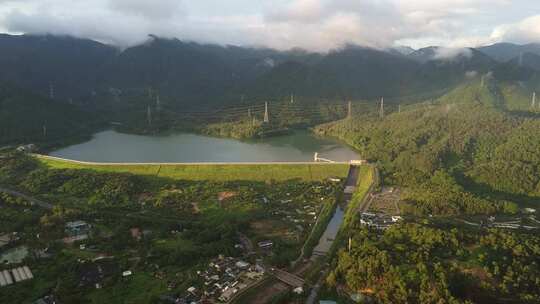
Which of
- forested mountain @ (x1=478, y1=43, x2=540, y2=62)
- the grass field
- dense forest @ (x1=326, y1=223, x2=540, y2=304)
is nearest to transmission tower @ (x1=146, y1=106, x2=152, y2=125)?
the grass field

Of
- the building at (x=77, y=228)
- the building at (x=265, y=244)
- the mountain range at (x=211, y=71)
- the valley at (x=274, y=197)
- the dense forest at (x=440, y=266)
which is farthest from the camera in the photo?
the mountain range at (x=211, y=71)

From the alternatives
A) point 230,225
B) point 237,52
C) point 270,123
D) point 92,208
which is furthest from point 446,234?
point 237,52

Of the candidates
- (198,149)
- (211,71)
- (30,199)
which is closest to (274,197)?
(30,199)

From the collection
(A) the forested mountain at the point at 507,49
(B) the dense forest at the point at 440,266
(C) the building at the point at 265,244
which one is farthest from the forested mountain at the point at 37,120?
(A) the forested mountain at the point at 507,49

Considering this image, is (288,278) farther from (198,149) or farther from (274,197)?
(198,149)

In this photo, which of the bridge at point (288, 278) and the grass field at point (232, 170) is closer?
the bridge at point (288, 278)

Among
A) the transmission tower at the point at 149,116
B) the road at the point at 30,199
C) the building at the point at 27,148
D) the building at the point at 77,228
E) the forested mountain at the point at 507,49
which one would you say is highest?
the forested mountain at the point at 507,49

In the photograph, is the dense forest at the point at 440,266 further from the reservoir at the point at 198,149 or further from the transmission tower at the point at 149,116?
the transmission tower at the point at 149,116

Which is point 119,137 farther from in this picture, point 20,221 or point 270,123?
point 20,221
